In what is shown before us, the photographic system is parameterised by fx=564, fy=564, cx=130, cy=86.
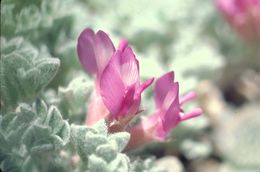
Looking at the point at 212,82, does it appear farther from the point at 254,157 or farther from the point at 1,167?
the point at 1,167

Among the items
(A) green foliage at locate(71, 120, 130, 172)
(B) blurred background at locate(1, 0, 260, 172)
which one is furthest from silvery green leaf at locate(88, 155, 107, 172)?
(B) blurred background at locate(1, 0, 260, 172)

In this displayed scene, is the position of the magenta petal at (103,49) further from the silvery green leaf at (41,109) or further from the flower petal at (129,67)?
the silvery green leaf at (41,109)

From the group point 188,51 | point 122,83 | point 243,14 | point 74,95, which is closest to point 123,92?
point 122,83

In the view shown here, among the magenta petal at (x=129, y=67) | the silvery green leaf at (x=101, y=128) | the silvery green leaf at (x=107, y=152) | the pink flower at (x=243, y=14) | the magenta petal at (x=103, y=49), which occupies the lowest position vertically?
the silvery green leaf at (x=107, y=152)

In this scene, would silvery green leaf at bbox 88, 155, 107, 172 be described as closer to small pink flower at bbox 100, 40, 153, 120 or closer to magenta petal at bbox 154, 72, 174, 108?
small pink flower at bbox 100, 40, 153, 120

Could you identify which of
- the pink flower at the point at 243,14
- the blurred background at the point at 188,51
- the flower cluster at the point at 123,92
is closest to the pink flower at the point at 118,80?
the flower cluster at the point at 123,92

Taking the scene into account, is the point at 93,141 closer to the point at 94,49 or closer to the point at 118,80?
the point at 118,80

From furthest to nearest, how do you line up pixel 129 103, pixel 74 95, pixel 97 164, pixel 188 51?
pixel 188 51
pixel 74 95
pixel 129 103
pixel 97 164
